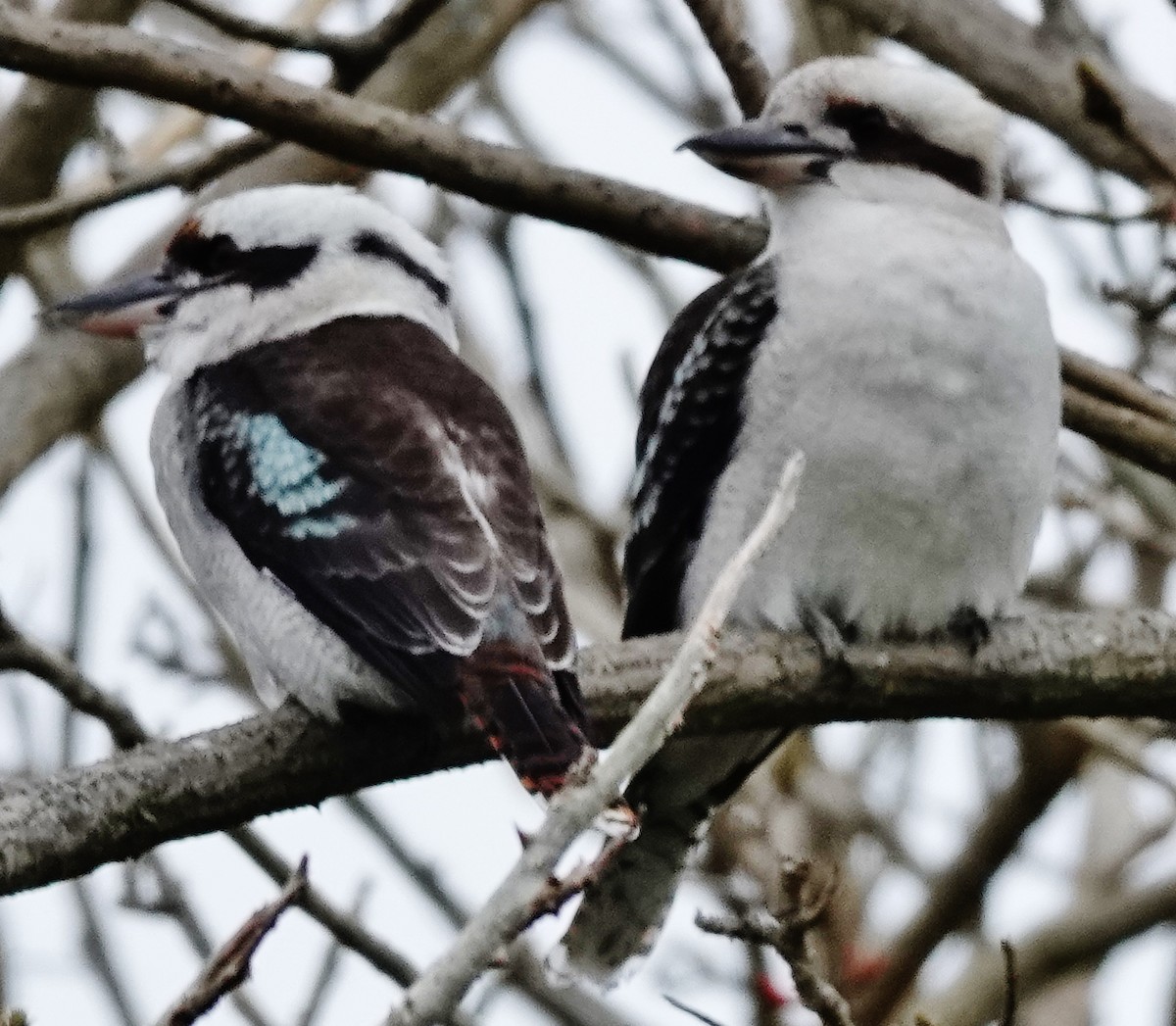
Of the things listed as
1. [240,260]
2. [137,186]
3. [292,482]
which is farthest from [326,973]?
[137,186]

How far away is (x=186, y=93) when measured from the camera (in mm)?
4512

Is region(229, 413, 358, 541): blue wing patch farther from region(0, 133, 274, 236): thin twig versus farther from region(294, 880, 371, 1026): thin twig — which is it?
region(0, 133, 274, 236): thin twig

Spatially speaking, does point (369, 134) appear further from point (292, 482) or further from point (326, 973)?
point (326, 973)

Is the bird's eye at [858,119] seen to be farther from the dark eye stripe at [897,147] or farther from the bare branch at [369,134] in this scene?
the bare branch at [369,134]

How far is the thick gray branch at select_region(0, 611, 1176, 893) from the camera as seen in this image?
3.59 meters

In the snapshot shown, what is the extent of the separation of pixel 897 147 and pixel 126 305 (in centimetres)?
157

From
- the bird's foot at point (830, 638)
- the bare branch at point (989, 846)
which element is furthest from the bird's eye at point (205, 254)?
the bare branch at point (989, 846)

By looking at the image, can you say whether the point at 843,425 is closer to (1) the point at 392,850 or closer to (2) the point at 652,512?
(2) the point at 652,512

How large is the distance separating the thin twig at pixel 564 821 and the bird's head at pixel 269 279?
6.94 ft

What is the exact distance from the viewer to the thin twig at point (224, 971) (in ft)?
8.01

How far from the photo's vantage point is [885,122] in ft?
17.0

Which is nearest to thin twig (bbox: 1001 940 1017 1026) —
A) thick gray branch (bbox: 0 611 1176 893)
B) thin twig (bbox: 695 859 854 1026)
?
thin twig (bbox: 695 859 854 1026)

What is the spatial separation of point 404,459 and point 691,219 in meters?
1.01

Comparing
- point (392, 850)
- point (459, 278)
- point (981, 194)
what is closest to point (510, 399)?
point (459, 278)
